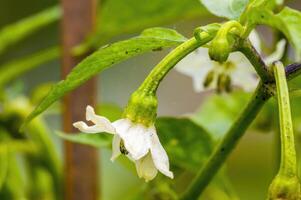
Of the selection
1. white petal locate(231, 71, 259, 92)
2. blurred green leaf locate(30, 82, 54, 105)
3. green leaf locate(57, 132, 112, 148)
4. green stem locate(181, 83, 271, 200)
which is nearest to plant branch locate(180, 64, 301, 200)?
green stem locate(181, 83, 271, 200)

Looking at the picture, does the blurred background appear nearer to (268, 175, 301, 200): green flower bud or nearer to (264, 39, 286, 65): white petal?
(264, 39, 286, 65): white petal

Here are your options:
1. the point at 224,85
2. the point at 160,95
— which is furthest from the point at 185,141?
the point at 160,95

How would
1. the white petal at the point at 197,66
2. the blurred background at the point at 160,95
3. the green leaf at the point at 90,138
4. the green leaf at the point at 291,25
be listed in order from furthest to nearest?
the blurred background at the point at 160,95
the white petal at the point at 197,66
the green leaf at the point at 90,138
the green leaf at the point at 291,25

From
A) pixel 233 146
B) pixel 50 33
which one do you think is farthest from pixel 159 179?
pixel 50 33

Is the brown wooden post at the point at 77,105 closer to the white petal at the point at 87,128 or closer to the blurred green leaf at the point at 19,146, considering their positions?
the blurred green leaf at the point at 19,146

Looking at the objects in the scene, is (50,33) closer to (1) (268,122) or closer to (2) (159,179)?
(1) (268,122)

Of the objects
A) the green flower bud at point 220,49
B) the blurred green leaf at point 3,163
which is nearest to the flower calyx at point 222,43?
the green flower bud at point 220,49

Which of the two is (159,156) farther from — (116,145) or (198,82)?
(198,82)
